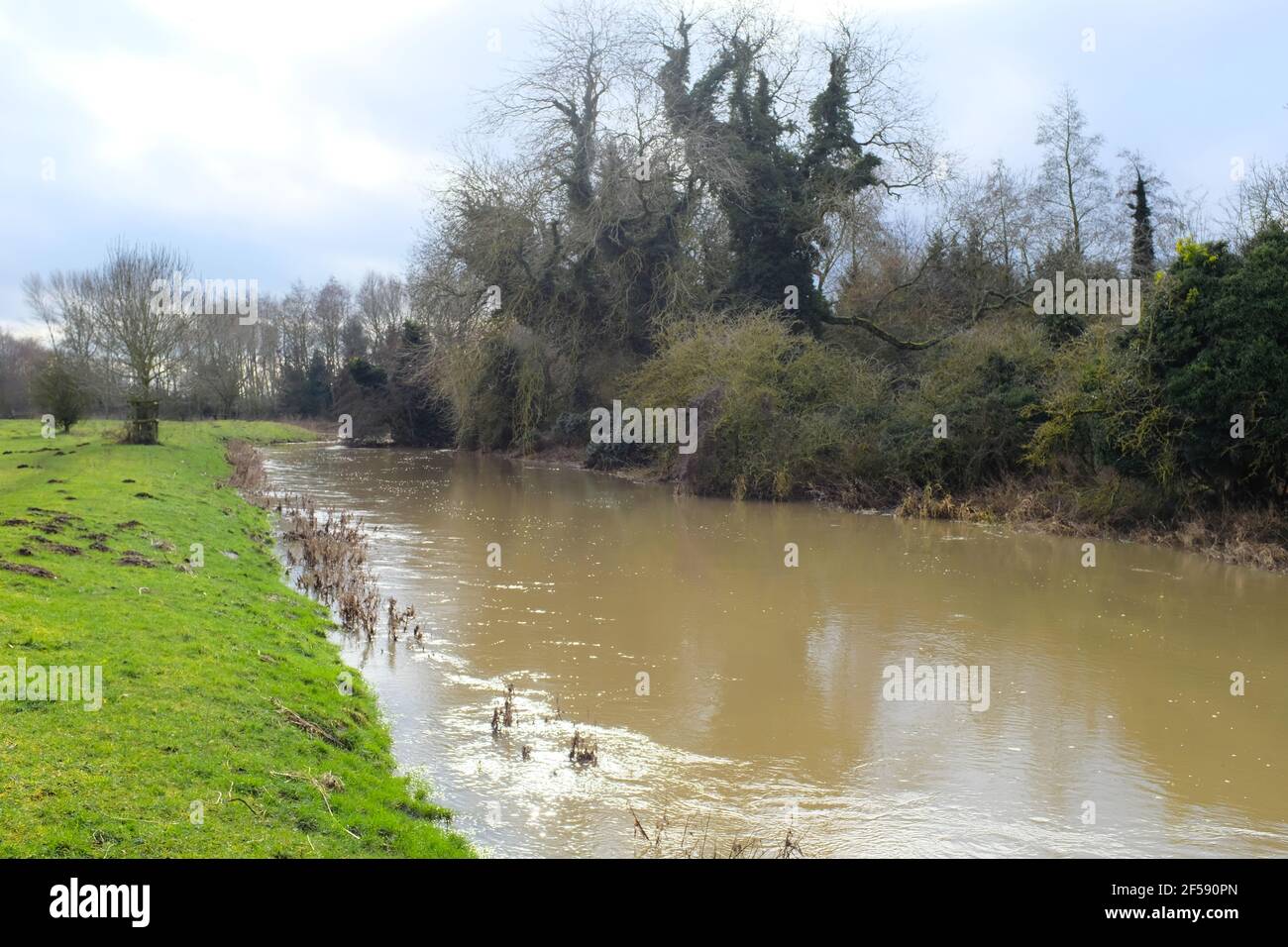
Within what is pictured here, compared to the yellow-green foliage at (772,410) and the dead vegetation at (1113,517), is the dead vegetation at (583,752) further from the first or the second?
the yellow-green foliage at (772,410)

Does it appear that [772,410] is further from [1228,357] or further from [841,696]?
[841,696]

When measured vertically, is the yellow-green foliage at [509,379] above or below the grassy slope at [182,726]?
above

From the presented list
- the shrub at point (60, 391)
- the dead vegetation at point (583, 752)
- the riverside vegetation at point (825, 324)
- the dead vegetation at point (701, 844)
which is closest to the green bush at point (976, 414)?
the riverside vegetation at point (825, 324)

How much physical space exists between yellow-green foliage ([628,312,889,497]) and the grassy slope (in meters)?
15.4

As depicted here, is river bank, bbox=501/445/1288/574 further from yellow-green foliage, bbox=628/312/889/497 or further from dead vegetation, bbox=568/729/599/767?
dead vegetation, bbox=568/729/599/767

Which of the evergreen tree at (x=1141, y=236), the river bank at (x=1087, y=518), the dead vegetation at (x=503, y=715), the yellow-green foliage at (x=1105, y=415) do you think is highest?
the evergreen tree at (x=1141, y=236)

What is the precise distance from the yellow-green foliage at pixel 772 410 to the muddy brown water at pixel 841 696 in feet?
21.7

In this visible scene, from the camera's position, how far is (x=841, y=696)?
31.1 ft

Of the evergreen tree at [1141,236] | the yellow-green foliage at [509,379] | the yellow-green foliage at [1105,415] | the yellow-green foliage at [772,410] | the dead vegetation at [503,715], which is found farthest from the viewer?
the yellow-green foliage at [509,379]

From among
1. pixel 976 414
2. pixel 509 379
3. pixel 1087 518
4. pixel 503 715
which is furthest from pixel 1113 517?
pixel 509 379

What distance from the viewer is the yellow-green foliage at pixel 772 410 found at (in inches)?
998

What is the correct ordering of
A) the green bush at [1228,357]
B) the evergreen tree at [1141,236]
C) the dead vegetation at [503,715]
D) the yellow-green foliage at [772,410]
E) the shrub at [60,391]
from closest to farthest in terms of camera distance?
the dead vegetation at [503,715] → the green bush at [1228,357] → the yellow-green foliage at [772,410] → the evergreen tree at [1141,236] → the shrub at [60,391]
